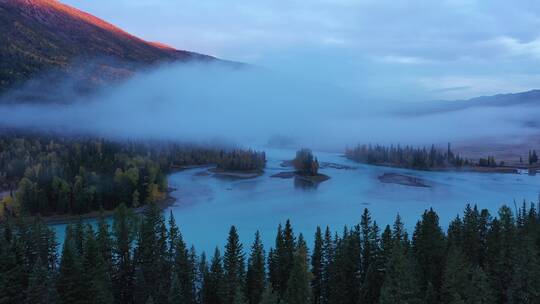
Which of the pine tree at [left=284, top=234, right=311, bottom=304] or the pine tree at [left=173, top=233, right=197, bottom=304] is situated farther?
the pine tree at [left=173, top=233, right=197, bottom=304]

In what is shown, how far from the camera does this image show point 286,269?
80.0ft

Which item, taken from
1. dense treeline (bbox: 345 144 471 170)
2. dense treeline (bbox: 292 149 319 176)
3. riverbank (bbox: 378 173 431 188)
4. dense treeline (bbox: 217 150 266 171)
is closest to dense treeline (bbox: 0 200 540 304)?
riverbank (bbox: 378 173 431 188)

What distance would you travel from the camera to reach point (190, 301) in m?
22.5

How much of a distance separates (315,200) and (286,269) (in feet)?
121

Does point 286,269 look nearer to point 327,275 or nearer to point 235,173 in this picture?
point 327,275

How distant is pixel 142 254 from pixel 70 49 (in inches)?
7433

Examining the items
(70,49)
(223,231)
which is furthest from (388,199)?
(70,49)

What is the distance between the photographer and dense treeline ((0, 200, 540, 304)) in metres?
19.4

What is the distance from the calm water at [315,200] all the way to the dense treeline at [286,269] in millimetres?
11805

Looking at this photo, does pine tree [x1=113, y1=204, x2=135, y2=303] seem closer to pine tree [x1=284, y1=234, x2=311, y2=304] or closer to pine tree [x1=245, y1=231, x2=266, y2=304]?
pine tree [x1=245, y1=231, x2=266, y2=304]

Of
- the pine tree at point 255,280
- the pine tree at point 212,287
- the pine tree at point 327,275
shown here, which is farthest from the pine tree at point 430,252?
the pine tree at point 212,287

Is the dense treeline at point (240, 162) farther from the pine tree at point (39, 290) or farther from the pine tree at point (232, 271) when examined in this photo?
the pine tree at point (39, 290)

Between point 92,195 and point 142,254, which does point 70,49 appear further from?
point 142,254

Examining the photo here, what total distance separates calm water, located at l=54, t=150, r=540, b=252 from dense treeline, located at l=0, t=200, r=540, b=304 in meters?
11.8
